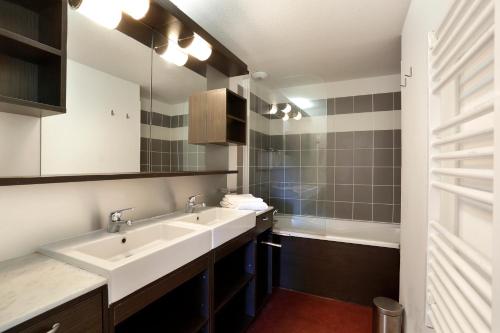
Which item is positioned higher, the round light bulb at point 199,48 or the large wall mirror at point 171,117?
the round light bulb at point 199,48

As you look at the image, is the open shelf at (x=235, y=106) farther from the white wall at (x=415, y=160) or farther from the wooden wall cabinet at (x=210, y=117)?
the white wall at (x=415, y=160)

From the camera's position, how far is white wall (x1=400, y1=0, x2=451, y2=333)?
4.03 ft

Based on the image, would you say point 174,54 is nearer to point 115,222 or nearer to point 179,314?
point 115,222

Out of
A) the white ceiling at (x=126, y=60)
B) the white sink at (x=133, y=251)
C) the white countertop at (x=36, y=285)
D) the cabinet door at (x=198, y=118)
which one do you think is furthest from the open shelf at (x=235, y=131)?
the white countertop at (x=36, y=285)

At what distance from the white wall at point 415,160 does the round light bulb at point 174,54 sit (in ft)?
4.97

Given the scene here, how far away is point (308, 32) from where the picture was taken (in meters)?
1.94

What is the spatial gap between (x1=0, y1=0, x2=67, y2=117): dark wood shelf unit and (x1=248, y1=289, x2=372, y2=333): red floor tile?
79.0 inches

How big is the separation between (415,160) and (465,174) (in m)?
0.83

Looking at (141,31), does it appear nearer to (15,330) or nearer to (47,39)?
(47,39)

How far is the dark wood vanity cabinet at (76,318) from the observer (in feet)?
2.20

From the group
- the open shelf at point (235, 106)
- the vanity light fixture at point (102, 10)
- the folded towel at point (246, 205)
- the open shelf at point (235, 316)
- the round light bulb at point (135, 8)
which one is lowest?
the open shelf at point (235, 316)

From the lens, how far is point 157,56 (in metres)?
1.70

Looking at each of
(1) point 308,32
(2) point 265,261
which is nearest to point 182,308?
(2) point 265,261

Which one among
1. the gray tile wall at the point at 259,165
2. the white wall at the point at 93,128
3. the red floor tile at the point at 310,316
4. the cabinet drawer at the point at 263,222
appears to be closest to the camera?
the white wall at the point at 93,128
